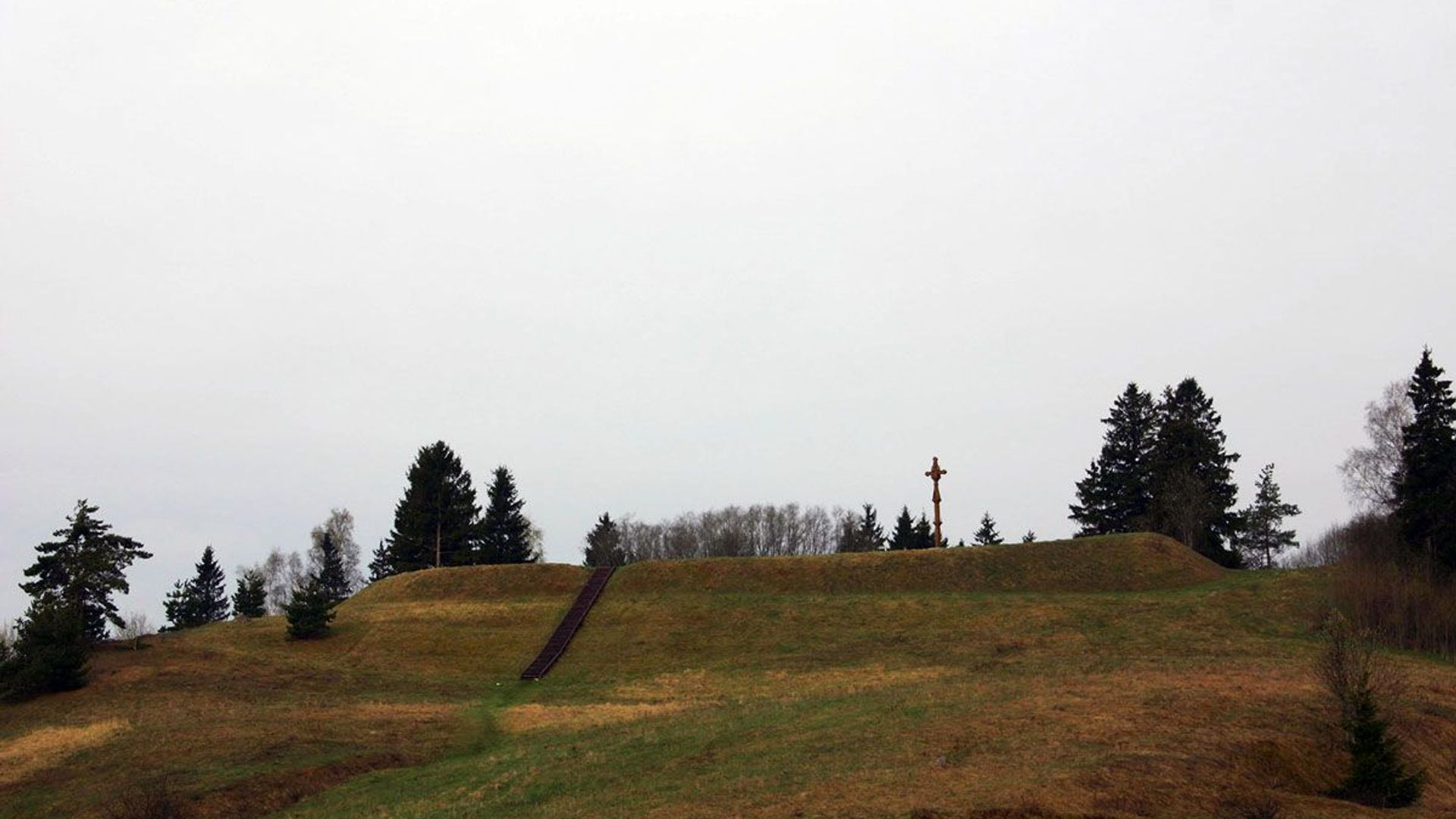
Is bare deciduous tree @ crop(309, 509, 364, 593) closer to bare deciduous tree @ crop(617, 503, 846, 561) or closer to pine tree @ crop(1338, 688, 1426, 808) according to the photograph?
bare deciduous tree @ crop(617, 503, 846, 561)

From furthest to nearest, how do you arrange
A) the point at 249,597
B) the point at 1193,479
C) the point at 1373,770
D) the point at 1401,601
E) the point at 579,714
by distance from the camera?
the point at 249,597 → the point at 1193,479 → the point at 1401,601 → the point at 579,714 → the point at 1373,770

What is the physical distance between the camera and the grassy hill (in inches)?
709

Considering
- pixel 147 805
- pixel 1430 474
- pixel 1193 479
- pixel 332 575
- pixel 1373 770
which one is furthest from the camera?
pixel 332 575

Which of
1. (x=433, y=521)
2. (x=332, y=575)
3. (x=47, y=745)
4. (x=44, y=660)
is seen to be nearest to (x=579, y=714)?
(x=47, y=745)

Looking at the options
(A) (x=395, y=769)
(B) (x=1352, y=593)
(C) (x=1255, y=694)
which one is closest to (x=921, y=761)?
(C) (x=1255, y=694)

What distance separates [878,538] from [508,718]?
74.1 meters

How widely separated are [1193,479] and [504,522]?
5903 cm

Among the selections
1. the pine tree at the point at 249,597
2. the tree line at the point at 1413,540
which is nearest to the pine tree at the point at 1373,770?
the tree line at the point at 1413,540

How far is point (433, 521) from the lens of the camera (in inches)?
3238

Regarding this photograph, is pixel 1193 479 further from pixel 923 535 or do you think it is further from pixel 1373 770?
pixel 1373 770

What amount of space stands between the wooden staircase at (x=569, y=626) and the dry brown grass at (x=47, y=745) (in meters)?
16.0

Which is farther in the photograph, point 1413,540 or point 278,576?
point 278,576

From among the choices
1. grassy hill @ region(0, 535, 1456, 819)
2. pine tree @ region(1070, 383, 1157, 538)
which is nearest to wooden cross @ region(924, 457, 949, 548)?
grassy hill @ region(0, 535, 1456, 819)

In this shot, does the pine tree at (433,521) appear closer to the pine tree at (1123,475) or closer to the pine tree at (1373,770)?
the pine tree at (1123,475)
